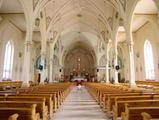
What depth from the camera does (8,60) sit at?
2423 centimetres

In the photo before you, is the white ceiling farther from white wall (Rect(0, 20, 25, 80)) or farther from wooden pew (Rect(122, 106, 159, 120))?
wooden pew (Rect(122, 106, 159, 120))

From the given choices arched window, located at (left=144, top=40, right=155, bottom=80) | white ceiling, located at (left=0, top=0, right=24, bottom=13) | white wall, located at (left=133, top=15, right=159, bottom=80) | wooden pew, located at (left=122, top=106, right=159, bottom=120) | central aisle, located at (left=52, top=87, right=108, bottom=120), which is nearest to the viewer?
wooden pew, located at (left=122, top=106, right=159, bottom=120)

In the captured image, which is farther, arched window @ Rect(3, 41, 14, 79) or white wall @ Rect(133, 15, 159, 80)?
arched window @ Rect(3, 41, 14, 79)

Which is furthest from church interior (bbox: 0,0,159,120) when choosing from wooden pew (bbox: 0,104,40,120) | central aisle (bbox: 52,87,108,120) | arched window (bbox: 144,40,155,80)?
wooden pew (bbox: 0,104,40,120)

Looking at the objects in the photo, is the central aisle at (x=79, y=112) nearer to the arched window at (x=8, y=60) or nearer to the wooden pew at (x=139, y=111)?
the wooden pew at (x=139, y=111)

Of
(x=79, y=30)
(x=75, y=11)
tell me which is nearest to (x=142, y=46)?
(x=75, y=11)

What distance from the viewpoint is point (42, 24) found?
2150 cm

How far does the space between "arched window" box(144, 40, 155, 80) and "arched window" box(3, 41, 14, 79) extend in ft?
65.8

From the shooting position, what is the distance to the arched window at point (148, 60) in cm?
2522

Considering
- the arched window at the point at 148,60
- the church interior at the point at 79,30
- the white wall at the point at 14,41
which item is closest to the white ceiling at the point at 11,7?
the church interior at the point at 79,30

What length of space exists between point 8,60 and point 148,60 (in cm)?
2057

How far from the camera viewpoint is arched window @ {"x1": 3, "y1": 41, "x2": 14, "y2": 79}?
77.0ft

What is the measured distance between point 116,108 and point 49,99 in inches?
103

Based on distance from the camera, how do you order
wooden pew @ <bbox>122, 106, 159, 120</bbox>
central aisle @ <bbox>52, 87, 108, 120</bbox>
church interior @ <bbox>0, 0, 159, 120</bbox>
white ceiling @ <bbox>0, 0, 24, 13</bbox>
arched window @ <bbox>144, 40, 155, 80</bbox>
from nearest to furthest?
1. wooden pew @ <bbox>122, 106, 159, 120</bbox>
2. central aisle @ <bbox>52, 87, 108, 120</bbox>
3. church interior @ <bbox>0, 0, 159, 120</bbox>
4. white ceiling @ <bbox>0, 0, 24, 13</bbox>
5. arched window @ <bbox>144, 40, 155, 80</bbox>
